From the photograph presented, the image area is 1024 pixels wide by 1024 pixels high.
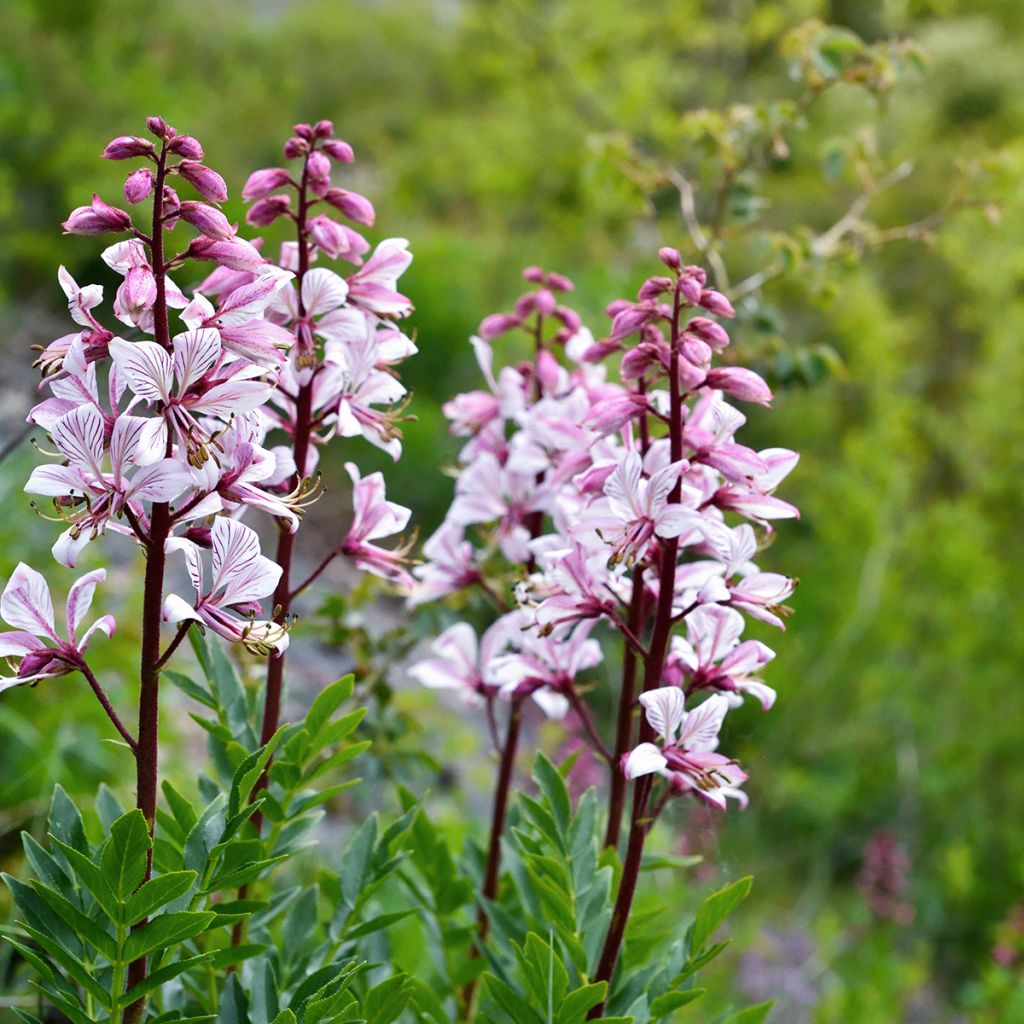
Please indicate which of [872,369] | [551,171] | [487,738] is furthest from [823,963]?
[551,171]

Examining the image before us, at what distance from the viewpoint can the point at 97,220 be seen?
0.92 meters

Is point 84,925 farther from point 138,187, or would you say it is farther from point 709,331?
point 709,331

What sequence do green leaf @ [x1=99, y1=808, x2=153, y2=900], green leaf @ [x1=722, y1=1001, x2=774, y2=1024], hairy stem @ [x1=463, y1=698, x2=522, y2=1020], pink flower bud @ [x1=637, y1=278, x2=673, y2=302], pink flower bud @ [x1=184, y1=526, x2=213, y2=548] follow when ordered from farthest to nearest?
hairy stem @ [x1=463, y1=698, x2=522, y2=1020] < green leaf @ [x1=722, y1=1001, x2=774, y2=1024] < pink flower bud @ [x1=637, y1=278, x2=673, y2=302] < pink flower bud @ [x1=184, y1=526, x2=213, y2=548] < green leaf @ [x1=99, y1=808, x2=153, y2=900]

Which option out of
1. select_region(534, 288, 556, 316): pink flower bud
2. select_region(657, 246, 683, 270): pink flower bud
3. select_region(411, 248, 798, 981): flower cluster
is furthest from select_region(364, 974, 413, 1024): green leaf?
select_region(534, 288, 556, 316): pink flower bud

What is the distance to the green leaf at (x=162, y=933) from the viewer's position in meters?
0.87

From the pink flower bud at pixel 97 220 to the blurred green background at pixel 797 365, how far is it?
1048 millimetres

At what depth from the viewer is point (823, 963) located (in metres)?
3.23

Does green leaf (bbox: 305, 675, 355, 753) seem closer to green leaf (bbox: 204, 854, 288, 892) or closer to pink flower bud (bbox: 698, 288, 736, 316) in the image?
green leaf (bbox: 204, 854, 288, 892)

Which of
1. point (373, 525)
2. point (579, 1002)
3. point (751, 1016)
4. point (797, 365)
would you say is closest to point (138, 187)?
point (373, 525)

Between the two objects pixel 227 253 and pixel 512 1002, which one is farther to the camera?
pixel 512 1002

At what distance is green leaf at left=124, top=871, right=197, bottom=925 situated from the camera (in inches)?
33.5

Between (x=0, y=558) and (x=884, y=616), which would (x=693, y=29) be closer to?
(x=884, y=616)

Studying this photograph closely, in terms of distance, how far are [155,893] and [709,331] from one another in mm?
639

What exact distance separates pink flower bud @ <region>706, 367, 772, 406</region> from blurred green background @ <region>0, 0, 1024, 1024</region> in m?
0.69
